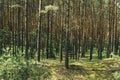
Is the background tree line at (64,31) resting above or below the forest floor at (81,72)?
above

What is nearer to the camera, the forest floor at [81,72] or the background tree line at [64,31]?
the forest floor at [81,72]

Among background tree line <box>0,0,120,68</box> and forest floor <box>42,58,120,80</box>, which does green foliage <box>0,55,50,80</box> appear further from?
background tree line <box>0,0,120,68</box>

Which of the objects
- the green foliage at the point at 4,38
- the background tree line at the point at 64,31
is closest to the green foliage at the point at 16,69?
the background tree line at the point at 64,31

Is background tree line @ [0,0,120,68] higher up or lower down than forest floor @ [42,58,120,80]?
higher up

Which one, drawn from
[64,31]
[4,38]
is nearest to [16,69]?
[4,38]

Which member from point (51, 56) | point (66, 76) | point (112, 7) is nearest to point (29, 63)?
point (66, 76)

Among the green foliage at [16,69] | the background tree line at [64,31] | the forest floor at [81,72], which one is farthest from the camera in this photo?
the background tree line at [64,31]

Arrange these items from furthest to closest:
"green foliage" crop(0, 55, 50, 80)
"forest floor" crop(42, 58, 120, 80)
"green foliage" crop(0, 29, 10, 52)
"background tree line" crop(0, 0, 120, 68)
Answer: "green foliage" crop(0, 29, 10, 52) < "background tree line" crop(0, 0, 120, 68) < "forest floor" crop(42, 58, 120, 80) < "green foliage" crop(0, 55, 50, 80)

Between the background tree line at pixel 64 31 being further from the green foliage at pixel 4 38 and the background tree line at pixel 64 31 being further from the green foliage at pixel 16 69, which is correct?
the green foliage at pixel 16 69

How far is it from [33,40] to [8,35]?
3.84m

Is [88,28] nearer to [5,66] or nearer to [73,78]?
[73,78]

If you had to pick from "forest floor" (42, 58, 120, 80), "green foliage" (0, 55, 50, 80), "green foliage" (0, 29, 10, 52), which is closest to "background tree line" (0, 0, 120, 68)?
"green foliage" (0, 29, 10, 52)

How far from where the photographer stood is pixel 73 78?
2344 centimetres

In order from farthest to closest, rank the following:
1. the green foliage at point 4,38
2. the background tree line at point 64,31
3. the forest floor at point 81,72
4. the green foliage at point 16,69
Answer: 1. the green foliage at point 4,38
2. the background tree line at point 64,31
3. the forest floor at point 81,72
4. the green foliage at point 16,69
